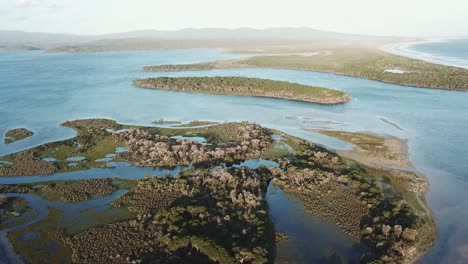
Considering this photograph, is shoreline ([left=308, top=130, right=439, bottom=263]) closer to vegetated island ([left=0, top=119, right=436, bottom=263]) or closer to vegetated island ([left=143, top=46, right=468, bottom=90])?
vegetated island ([left=0, top=119, right=436, bottom=263])

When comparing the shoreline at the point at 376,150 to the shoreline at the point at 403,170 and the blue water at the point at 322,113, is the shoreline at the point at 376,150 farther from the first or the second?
the blue water at the point at 322,113

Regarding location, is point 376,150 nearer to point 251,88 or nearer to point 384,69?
A: point 251,88

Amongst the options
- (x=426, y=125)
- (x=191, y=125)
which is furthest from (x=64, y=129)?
(x=426, y=125)

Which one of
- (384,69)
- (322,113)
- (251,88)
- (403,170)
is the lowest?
(403,170)

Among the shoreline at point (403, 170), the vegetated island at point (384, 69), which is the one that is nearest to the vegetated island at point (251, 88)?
the shoreline at point (403, 170)

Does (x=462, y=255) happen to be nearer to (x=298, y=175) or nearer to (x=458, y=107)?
(x=298, y=175)

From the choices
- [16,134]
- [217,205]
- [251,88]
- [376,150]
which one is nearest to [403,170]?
[376,150]
